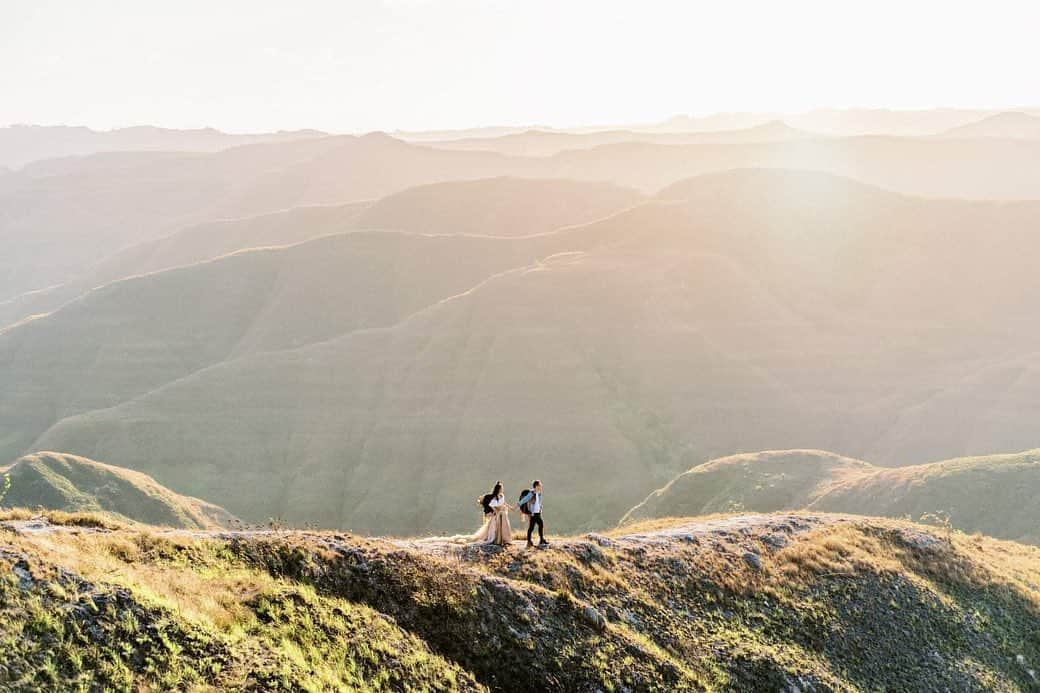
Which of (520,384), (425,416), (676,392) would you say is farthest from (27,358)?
(676,392)

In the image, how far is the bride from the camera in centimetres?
1806

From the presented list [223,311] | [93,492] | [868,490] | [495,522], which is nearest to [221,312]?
[223,311]

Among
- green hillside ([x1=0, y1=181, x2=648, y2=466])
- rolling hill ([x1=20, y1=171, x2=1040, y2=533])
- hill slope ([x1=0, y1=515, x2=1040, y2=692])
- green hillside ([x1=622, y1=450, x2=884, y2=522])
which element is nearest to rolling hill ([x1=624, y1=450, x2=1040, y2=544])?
green hillside ([x1=622, y1=450, x2=884, y2=522])

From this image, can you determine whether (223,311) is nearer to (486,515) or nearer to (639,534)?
(639,534)

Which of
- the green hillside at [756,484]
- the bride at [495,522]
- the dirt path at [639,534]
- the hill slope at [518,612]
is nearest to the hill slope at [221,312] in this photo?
the green hillside at [756,484]

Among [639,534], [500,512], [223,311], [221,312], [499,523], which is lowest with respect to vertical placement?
[221,312]

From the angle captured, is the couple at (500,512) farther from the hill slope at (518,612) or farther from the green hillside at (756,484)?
the green hillside at (756,484)

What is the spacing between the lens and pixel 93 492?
5931cm

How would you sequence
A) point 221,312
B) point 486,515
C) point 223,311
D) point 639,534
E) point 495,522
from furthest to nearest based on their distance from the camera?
point 223,311
point 221,312
point 639,534
point 486,515
point 495,522

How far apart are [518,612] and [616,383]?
80.7m

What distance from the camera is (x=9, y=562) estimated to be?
1098cm

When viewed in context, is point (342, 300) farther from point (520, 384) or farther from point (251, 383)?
point (520, 384)

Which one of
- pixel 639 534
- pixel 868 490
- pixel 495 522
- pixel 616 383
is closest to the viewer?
pixel 495 522

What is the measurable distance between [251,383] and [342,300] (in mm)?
41377
